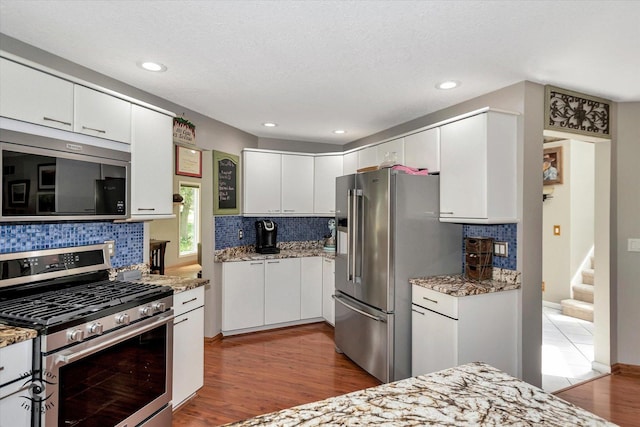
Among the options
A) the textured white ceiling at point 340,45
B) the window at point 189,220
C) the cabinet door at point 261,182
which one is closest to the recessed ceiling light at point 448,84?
the textured white ceiling at point 340,45

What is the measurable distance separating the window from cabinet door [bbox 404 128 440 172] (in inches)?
180

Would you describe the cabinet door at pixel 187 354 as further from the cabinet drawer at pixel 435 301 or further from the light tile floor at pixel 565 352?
the light tile floor at pixel 565 352

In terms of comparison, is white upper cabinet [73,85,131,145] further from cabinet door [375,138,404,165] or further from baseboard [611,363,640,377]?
baseboard [611,363,640,377]

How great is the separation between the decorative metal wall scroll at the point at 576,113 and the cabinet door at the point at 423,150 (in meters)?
0.84

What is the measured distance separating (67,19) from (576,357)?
4.95m

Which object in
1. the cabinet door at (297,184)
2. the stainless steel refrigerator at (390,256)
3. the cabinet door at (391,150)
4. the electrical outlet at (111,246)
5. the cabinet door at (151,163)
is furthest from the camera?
the cabinet door at (297,184)

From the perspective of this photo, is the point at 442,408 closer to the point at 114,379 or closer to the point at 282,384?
the point at 114,379

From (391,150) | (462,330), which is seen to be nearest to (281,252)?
(391,150)

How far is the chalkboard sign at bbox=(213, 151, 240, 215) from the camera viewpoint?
3912mm

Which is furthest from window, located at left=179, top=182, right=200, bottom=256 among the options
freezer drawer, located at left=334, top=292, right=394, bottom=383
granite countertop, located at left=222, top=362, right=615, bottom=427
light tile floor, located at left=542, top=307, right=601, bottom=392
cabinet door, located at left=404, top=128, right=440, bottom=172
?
granite countertop, located at left=222, top=362, right=615, bottom=427

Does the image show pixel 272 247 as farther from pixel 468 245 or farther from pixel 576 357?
pixel 576 357

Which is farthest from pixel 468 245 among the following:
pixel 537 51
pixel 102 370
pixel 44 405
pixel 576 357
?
pixel 44 405

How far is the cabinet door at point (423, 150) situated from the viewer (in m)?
2.98

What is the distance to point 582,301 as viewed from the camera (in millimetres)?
4906
